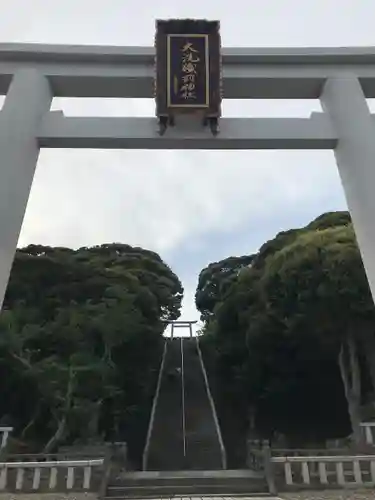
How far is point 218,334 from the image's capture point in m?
17.0

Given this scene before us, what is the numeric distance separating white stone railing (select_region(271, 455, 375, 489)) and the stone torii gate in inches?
145

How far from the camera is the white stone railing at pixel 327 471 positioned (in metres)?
6.79

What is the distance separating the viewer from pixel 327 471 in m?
7.00

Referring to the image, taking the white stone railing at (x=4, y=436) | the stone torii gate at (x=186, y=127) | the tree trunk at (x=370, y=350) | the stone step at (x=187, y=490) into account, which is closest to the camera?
the stone torii gate at (x=186, y=127)

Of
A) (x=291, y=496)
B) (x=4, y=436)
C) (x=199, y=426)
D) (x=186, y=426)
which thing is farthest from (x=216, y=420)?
(x=291, y=496)

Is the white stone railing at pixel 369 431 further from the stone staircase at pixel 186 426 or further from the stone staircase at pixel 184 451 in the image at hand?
the stone staircase at pixel 186 426

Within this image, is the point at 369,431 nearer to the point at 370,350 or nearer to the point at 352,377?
the point at 352,377

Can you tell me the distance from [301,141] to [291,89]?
844 mm

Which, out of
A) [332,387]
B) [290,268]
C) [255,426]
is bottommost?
[255,426]

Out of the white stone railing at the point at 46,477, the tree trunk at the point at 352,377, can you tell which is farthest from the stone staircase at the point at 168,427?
the white stone railing at the point at 46,477

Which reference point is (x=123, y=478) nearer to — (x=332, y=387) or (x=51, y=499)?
(x=51, y=499)

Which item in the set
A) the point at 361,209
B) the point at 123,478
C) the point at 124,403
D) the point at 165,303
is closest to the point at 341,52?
the point at 361,209

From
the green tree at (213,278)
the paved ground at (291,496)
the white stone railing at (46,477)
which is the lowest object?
the paved ground at (291,496)

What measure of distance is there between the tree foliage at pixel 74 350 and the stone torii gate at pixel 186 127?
7261mm
